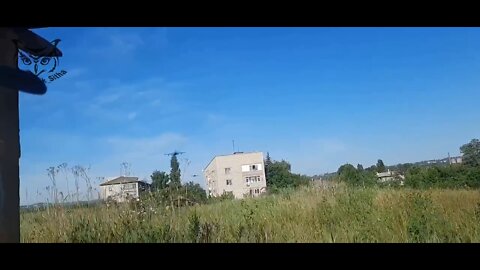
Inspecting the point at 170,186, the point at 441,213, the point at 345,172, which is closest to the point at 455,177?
the point at 441,213

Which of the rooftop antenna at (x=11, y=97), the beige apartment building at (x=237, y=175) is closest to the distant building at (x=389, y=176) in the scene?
the beige apartment building at (x=237, y=175)

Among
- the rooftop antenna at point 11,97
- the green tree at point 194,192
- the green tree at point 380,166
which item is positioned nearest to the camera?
the rooftop antenna at point 11,97

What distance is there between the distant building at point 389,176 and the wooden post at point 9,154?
7.08 ft

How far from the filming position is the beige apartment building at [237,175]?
2.38m

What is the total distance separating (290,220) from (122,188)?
1095 millimetres

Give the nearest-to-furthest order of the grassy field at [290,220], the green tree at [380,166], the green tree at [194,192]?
the grassy field at [290,220] < the green tree at [380,166] < the green tree at [194,192]

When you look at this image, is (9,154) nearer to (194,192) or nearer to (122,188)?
(122,188)

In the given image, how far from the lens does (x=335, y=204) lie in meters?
2.56

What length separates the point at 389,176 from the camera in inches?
98.3

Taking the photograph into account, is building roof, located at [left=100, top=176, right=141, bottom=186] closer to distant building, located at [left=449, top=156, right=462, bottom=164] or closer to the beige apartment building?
the beige apartment building

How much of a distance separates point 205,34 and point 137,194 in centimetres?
113

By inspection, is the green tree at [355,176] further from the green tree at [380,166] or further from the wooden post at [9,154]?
the wooden post at [9,154]

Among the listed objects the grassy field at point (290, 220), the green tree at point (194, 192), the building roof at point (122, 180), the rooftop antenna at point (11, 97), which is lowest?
the grassy field at point (290, 220)
